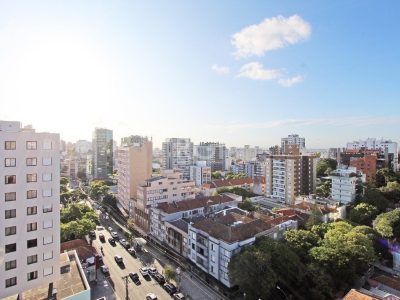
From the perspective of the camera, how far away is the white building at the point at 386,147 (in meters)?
67.9

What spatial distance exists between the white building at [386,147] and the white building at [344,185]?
81.2ft

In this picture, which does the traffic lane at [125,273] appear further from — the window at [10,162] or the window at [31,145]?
the window at [31,145]

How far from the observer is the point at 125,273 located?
30578mm

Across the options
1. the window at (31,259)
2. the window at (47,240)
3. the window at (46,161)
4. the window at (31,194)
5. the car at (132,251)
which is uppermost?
the window at (46,161)

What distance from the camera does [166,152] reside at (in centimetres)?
10338

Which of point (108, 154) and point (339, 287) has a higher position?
point (108, 154)

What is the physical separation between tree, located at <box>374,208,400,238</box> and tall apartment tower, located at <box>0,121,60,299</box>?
113 feet

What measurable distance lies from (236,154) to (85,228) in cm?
13988

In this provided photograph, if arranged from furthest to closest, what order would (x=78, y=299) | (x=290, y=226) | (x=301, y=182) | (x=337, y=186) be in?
1. (x=301, y=182)
2. (x=337, y=186)
3. (x=290, y=226)
4. (x=78, y=299)

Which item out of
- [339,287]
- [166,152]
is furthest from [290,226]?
[166,152]

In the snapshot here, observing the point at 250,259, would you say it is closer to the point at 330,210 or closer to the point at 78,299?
the point at 78,299

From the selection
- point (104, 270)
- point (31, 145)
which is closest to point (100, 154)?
point (104, 270)

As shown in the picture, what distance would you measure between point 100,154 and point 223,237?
77538mm

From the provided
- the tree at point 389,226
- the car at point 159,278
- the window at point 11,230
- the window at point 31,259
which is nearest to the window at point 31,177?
the window at point 11,230
